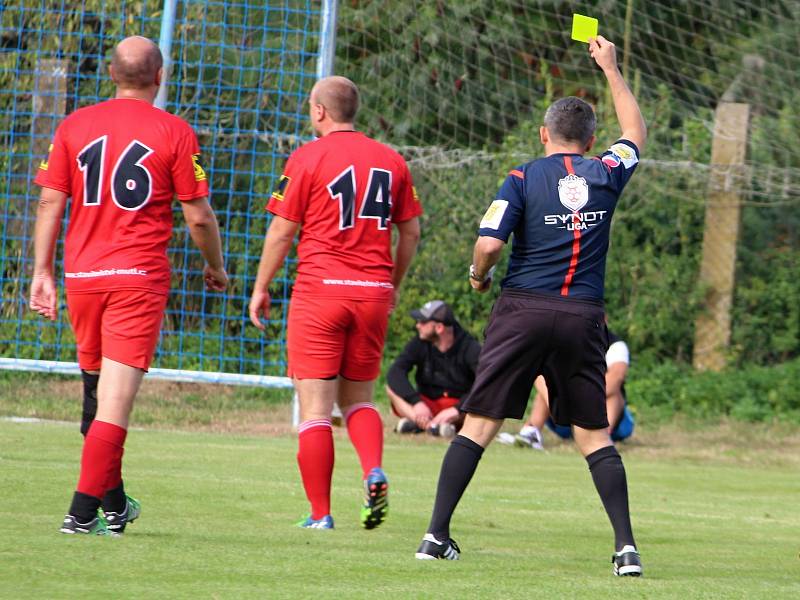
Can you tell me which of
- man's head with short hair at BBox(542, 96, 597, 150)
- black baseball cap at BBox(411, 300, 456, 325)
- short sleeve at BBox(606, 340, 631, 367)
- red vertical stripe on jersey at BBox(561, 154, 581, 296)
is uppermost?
man's head with short hair at BBox(542, 96, 597, 150)

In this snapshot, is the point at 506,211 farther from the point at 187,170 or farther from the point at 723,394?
the point at 723,394

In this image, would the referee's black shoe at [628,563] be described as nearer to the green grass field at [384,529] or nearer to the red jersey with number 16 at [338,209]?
the green grass field at [384,529]

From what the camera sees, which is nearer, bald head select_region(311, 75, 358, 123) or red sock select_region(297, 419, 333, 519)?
red sock select_region(297, 419, 333, 519)

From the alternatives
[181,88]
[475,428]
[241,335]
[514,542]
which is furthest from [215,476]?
[181,88]

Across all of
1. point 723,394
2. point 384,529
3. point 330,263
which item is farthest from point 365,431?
point 723,394

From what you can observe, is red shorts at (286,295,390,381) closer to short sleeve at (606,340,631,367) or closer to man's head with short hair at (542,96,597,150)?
man's head with short hair at (542,96,597,150)

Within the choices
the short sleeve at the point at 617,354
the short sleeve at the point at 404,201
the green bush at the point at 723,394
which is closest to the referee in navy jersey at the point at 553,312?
the short sleeve at the point at 404,201

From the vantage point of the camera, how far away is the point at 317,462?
19.6 feet

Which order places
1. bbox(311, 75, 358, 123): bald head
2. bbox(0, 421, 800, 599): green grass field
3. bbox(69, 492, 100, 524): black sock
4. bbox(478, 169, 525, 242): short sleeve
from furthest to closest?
bbox(311, 75, 358, 123): bald head, bbox(69, 492, 100, 524): black sock, bbox(478, 169, 525, 242): short sleeve, bbox(0, 421, 800, 599): green grass field

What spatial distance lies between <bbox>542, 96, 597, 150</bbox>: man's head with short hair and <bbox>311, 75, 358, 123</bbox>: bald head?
1.17m

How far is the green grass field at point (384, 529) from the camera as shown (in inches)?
174

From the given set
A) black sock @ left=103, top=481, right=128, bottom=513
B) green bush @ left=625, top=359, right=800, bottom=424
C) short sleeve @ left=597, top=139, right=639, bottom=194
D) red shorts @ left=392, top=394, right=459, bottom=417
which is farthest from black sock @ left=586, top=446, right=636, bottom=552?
green bush @ left=625, top=359, right=800, bottom=424

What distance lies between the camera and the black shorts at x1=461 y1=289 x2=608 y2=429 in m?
5.09

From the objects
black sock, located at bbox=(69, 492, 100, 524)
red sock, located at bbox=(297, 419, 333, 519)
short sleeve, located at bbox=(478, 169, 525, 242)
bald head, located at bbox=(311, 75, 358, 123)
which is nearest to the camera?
short sleeve, located at bbox=(478, 169, 525, 242)
